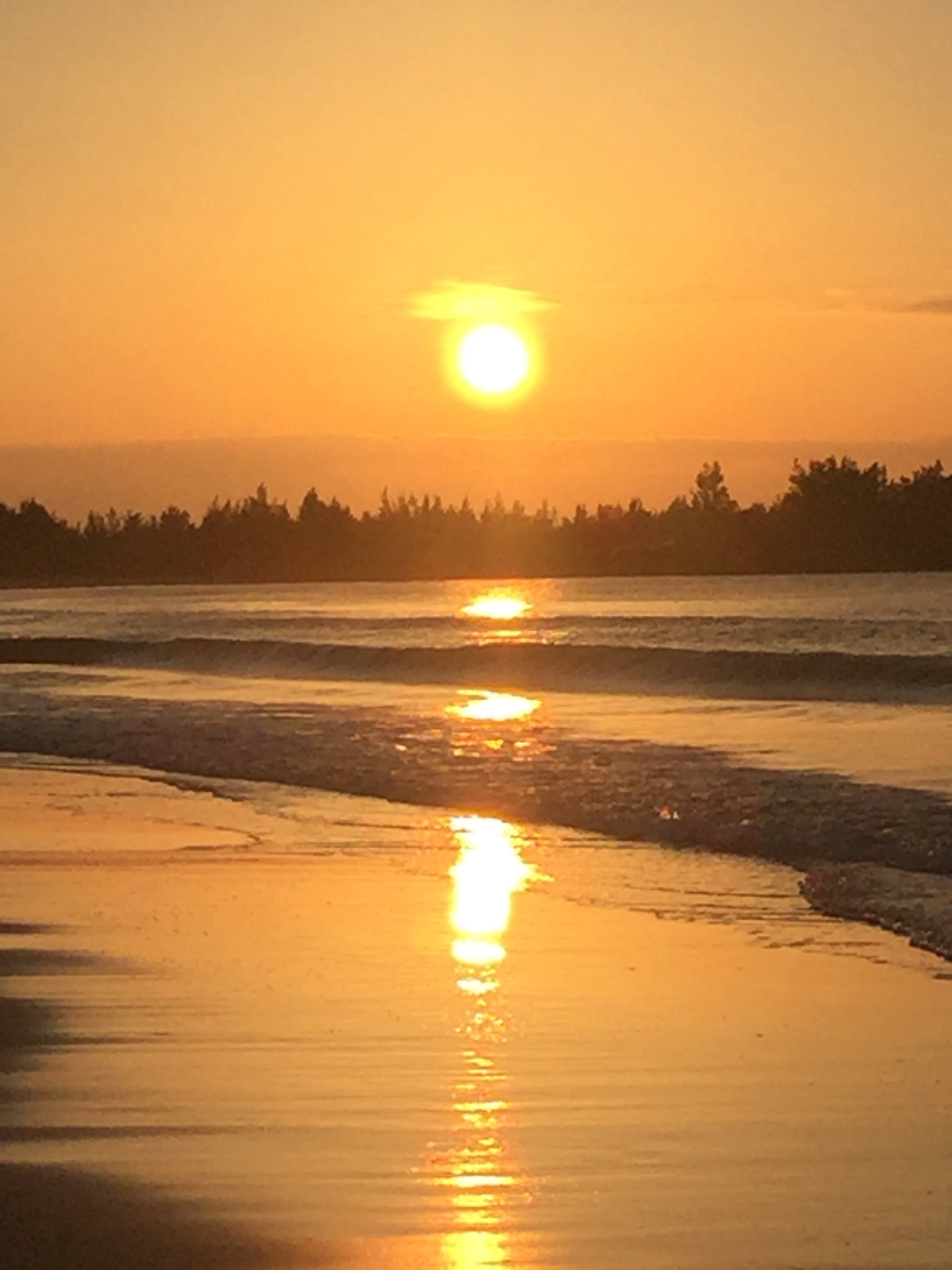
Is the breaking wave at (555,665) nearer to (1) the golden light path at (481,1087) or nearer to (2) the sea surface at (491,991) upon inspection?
(2) the sea surface at (491,991)

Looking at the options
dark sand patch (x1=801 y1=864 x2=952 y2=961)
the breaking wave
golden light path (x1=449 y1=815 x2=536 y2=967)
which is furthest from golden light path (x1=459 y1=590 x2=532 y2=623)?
dark sand patch (x1=801 y1=864 x2=952 y2=961)

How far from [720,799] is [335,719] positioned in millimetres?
11504

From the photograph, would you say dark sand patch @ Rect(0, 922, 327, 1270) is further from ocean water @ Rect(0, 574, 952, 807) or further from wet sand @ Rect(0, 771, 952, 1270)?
ocean water @ Rect(0, 574, 952, 807)

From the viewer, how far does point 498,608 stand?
93.1 m

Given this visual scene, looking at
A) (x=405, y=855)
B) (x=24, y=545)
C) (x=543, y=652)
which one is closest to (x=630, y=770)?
(x=405, y=855)

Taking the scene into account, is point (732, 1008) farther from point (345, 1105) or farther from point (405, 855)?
point (405, 855)

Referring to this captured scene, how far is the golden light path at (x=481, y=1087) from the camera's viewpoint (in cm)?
547

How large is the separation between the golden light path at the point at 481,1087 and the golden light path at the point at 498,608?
59101 millimetres

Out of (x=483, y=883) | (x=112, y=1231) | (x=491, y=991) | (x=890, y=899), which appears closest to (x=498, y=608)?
(x=483, y=883)

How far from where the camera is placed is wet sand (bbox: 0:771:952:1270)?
5527 mm

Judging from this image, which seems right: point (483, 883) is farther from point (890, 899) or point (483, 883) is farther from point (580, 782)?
point (580, 782)

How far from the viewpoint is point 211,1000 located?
844 centimetres

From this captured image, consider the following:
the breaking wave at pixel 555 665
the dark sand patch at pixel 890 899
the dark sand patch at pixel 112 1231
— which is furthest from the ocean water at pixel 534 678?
the dark sand patch at pixel 112 1231

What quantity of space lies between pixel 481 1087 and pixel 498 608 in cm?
8611
